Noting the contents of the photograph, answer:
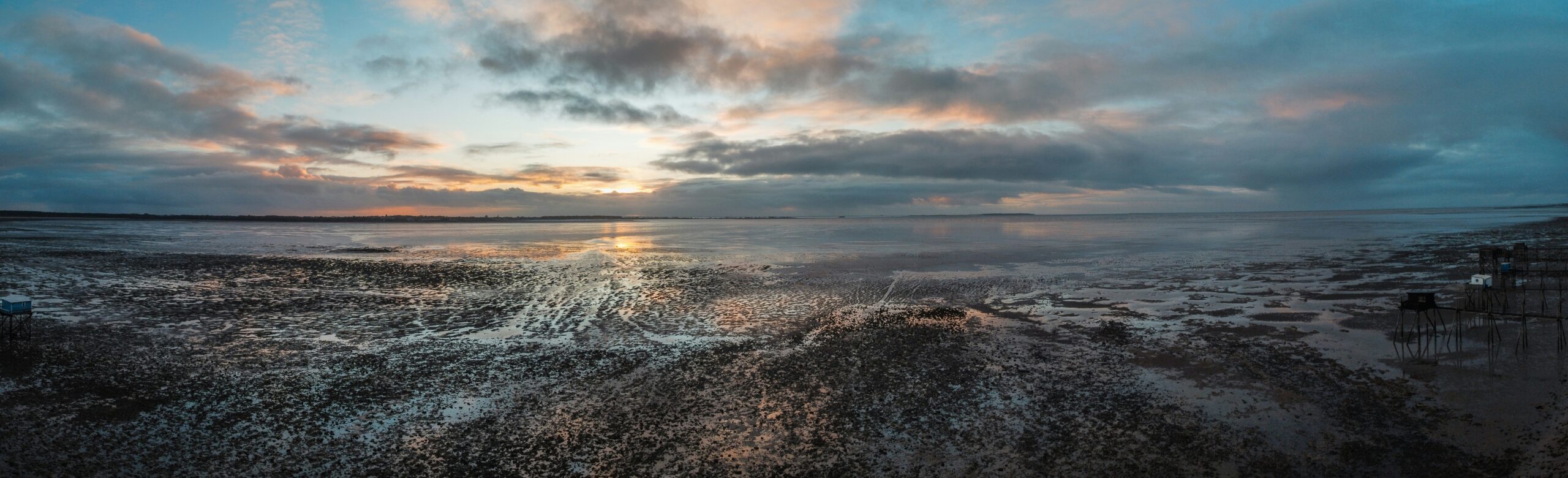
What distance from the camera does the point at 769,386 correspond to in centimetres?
1008

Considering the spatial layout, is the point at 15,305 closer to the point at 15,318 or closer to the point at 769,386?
the point at 15,318

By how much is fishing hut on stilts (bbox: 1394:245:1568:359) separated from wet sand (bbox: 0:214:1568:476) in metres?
0.37

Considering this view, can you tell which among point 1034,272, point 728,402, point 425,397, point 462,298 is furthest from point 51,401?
point 1034,272

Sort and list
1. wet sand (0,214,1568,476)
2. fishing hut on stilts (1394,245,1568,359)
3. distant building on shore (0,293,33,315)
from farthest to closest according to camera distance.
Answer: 1. distant building on shore (0,293,33,315)
2. fishing hut on stilts (1394,245,1568,359)
3. wet sand (0,214,1568,476)

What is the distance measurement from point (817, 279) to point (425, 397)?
55.1ft

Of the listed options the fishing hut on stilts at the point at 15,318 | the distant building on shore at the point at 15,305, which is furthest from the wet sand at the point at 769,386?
the distant building on shore at the point at 15,305

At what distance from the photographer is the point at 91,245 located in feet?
141

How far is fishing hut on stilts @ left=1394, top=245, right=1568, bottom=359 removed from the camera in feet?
38.2

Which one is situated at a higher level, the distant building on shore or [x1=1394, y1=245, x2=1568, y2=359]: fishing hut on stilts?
the distant building on shore

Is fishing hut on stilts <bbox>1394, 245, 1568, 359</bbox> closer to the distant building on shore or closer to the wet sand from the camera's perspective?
the wet sand

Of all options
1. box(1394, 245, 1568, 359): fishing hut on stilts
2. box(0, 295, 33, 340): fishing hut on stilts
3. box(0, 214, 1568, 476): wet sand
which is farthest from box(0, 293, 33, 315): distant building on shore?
box(1394, 245, 1568, 359): fishing hut on stilts

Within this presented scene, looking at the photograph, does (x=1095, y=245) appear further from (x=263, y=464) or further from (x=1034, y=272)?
(x=263, y=464)

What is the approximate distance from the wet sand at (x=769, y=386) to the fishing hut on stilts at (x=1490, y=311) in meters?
0.37

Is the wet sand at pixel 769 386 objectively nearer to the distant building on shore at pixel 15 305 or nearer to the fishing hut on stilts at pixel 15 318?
the fishing hut on stilts at pixel 15 318
